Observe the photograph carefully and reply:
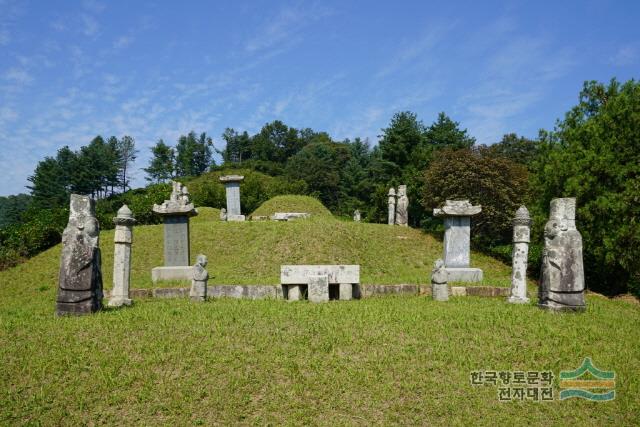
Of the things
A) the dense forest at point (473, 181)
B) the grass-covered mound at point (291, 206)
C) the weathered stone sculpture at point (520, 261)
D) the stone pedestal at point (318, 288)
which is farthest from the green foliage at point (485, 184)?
the stone pedestal at point (318, 288)

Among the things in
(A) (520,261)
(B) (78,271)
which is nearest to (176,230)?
(B) (78,271)

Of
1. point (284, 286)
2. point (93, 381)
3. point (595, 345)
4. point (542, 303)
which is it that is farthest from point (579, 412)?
point (284, 286)

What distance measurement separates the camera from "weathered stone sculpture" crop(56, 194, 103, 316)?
931 cm

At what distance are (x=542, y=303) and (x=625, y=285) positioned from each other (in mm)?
11688

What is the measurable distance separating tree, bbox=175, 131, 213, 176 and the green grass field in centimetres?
6850

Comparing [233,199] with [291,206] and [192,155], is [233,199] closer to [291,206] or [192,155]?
[291,206]

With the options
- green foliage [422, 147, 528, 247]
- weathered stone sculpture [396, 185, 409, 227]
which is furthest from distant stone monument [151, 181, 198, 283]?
weathered stone sculpture [396, 185, 409, 227]

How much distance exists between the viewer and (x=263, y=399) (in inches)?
254

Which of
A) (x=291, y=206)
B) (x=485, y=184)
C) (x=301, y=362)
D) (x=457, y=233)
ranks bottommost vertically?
(x=301, y=362)

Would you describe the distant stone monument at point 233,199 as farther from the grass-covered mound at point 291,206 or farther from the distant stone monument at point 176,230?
the distant stone monument at point 176,230

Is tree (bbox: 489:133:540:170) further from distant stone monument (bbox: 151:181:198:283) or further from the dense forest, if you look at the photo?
distant stone monument (bbox: 151:181:198:283)

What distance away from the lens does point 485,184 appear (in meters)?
25.0

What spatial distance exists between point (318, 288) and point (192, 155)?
7184 cm

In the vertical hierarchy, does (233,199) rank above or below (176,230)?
above
